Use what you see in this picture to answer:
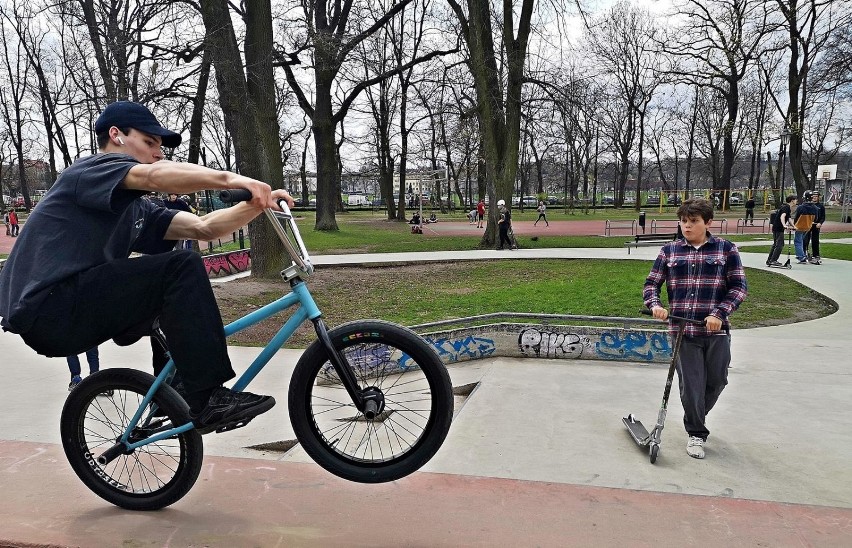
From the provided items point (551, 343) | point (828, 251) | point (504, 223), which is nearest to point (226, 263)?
point (504, 223)

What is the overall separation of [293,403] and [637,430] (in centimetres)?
281

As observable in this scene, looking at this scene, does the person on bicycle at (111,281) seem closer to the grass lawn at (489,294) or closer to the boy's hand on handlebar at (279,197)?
the boy's hand on handlebar at (279,197)

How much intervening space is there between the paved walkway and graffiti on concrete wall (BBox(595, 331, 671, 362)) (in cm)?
57

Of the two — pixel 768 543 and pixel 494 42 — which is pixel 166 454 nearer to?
pixel 768 543

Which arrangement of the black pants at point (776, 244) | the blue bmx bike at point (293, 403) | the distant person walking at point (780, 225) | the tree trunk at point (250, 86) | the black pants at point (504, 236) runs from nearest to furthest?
the blue bmx bike at point (293, 403) < the tree trunk at point (250, 86) < the distant person walking at point (780, 225) < the black pants at point (776, 244) < the black pants at point (504, 236)

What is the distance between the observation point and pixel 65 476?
139 inches

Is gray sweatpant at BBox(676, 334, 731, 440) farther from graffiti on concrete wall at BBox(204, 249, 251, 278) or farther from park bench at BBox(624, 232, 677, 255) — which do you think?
park bench at BBox(624, 232, 677, 255)

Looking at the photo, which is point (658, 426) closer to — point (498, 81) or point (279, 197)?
point (279, 197)

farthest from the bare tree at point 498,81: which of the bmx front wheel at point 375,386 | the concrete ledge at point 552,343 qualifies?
the bmx front wheel at point 375,386

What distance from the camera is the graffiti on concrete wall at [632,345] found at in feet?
21.8

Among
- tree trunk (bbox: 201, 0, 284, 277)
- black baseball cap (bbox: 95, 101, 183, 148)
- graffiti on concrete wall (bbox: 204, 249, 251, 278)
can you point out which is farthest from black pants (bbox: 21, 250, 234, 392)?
graffiti on concrete wall (bbox: 204, 249, 251, 278)

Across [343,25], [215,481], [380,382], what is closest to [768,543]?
[380,382]

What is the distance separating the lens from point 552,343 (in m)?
6.84

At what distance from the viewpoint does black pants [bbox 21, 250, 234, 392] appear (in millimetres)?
2568
